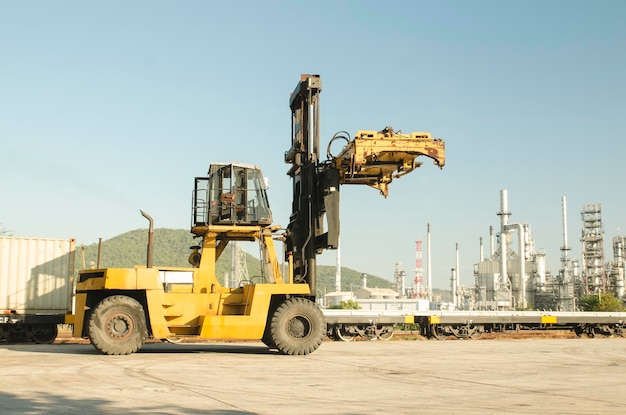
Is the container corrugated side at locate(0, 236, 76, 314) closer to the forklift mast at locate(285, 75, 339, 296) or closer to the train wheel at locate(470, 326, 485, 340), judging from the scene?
the forklift mast at locate(285, 75, 339, 296)

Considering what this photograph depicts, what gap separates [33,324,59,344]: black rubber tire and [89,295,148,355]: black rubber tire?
6267 millimetres

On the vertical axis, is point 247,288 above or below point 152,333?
above

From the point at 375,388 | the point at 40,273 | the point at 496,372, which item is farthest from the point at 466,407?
the point at 40,273

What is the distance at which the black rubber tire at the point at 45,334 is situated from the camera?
2300 centimetres

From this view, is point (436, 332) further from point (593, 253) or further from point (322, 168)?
point (593, 253)

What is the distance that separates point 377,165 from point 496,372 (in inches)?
305

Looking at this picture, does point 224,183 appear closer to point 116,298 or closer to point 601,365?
point 116,298

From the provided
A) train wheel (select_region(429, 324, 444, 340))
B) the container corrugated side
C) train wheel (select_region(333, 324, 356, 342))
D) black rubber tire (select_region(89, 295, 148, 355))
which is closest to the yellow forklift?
black rubber tire (select_region(89, 295, 148, 355))

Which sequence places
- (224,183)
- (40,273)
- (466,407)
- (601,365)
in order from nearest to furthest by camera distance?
(466,407) < (601,365) < (224,183) < (40,273)

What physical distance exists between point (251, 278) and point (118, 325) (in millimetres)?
3734

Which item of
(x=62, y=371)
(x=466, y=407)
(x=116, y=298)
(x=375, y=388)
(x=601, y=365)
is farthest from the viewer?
(x=116, y=298)

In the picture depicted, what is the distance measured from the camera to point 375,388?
1149cm

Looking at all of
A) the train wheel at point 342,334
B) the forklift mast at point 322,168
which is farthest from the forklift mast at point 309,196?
the train wheel at point 342,334

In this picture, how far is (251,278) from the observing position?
1916cm
